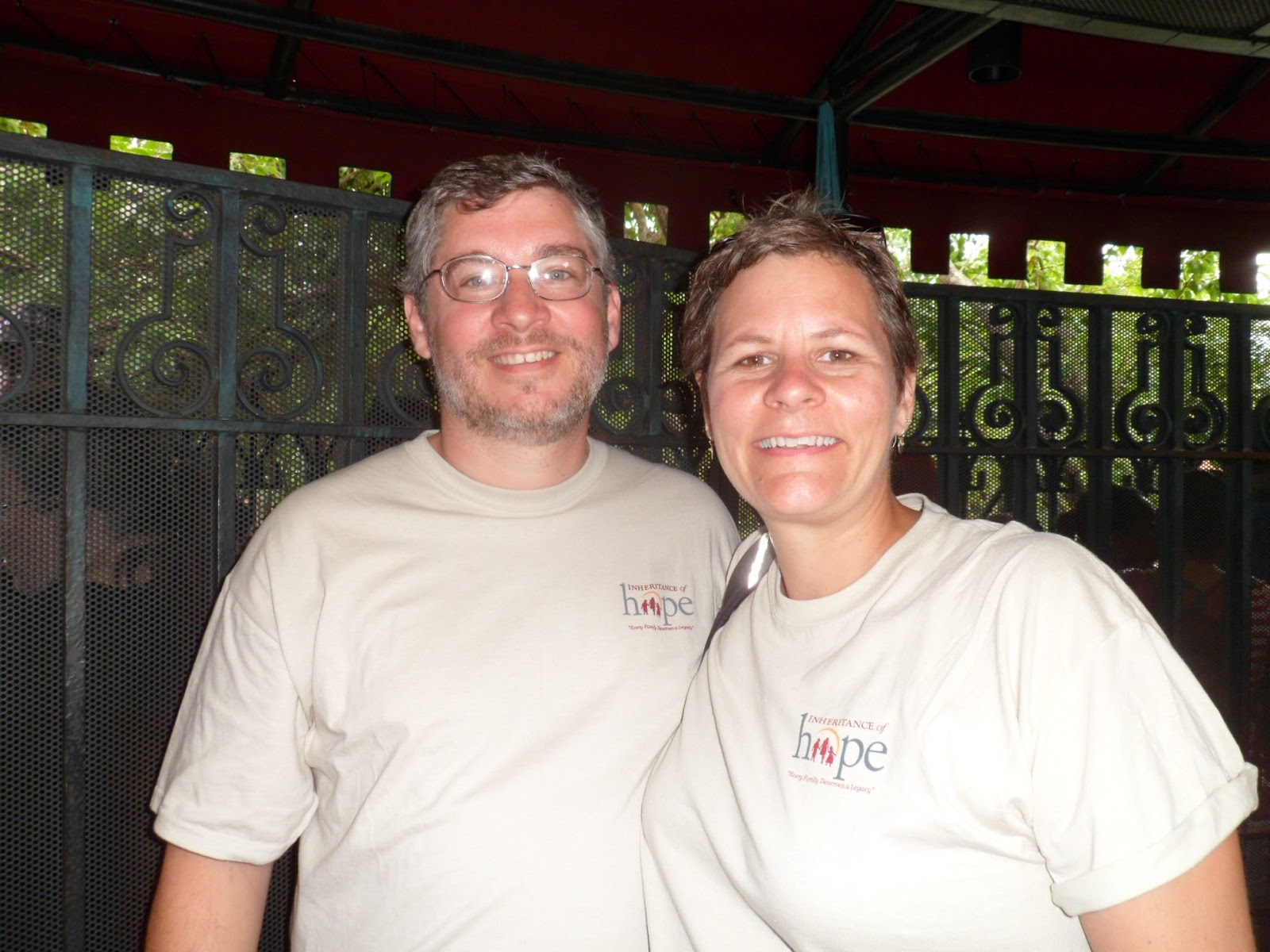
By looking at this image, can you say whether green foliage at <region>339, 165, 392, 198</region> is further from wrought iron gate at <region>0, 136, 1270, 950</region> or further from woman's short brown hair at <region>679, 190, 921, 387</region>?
woman's short brown hair at <region>679, 190, 921, 387</region>

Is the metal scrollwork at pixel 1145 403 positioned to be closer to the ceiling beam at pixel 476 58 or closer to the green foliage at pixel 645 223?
the ceiling beam at pixel 476 58

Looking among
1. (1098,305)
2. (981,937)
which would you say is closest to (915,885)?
(981,937)

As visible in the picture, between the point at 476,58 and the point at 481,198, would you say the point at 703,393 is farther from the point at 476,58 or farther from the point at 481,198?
the point at 476,58

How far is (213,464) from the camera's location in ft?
7.86

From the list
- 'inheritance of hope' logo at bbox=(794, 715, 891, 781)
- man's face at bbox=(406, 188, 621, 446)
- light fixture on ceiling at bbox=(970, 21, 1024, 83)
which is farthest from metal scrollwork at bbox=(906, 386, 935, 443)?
'inheritance of hope' logo at bbox=(794, 715, 891, 781)

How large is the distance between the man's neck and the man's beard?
16mm

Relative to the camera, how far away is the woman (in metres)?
1.10

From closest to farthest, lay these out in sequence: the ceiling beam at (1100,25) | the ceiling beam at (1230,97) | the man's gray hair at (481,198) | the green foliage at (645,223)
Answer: the man's gray hair at (481,198) < the ceiling beam at (1100,25) < the ceiling beam at (1230,97) < the green foliage at (645,223)

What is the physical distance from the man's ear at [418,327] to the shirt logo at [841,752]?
3.69ft

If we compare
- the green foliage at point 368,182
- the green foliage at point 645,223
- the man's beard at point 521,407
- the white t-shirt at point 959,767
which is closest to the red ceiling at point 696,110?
the man's beard at point 521,407

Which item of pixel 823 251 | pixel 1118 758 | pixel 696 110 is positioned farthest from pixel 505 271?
pixel 696 110

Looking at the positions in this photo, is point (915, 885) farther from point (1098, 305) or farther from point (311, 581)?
point (1098, 305)

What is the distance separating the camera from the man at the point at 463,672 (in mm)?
1602

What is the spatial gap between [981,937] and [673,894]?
48 cm
